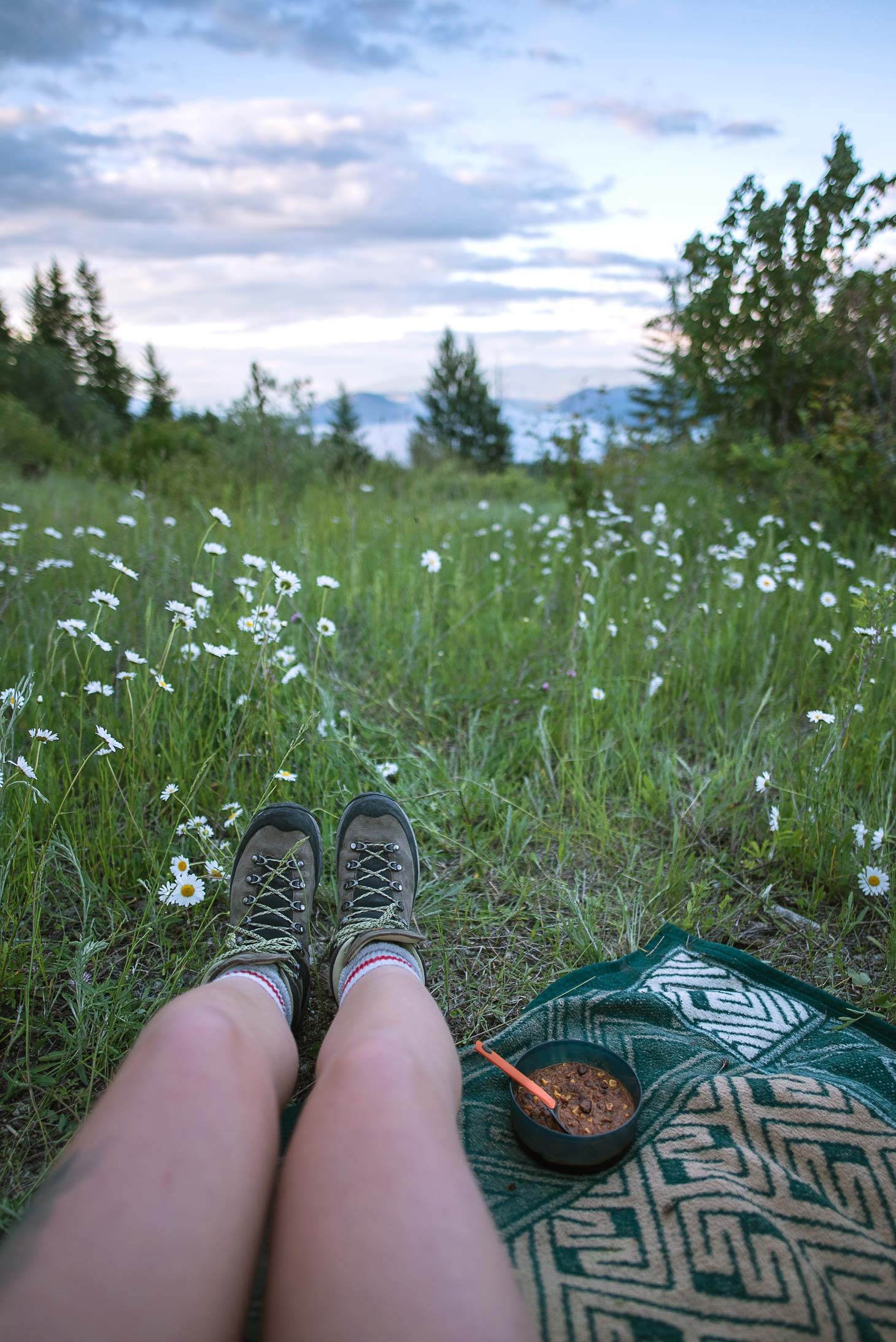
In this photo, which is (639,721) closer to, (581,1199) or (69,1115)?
(581,1199)

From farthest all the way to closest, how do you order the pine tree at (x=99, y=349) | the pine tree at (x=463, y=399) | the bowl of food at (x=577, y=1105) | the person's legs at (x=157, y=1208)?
the pine tree at (x=463, y=399) → the pine tree at (x=99, y=349) → the bowl of food at (x=577, y=1105) → the person's legs at (x=157, y=1208)

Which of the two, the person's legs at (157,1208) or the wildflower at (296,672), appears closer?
the person's legs at (157,1208)

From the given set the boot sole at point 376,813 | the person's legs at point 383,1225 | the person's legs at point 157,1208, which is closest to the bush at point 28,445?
the boot sole at point 376,813

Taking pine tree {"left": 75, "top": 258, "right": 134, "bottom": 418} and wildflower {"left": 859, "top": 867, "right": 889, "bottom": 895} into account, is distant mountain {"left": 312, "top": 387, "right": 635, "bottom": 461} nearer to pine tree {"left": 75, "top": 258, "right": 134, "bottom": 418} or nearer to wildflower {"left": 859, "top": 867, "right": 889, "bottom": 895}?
wildflower {"left": 859, "top": 867, "right": 889, "bottom": 895}

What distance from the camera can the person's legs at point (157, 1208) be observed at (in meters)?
0.64

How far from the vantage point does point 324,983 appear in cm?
154

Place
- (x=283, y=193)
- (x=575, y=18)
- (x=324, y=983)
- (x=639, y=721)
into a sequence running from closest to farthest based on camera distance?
1. (x=324, y=983)
2. (x=639, y=721)
3. (x=575, y=18)
4. (x=283, y=193)

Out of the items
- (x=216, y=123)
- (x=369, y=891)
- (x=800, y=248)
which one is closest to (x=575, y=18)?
(x=800, y=248)

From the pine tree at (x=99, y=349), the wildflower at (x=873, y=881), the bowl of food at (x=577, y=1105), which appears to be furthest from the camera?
the pine tree at (x=99, y=349)

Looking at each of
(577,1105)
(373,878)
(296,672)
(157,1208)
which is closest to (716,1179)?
(577,1105)

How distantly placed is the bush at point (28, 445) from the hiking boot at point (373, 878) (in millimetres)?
6354

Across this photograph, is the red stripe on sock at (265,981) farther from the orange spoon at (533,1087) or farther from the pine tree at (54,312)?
the pine tree at (54,312)

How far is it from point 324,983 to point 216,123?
5.25 meters

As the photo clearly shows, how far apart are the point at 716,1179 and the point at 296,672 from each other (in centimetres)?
157
